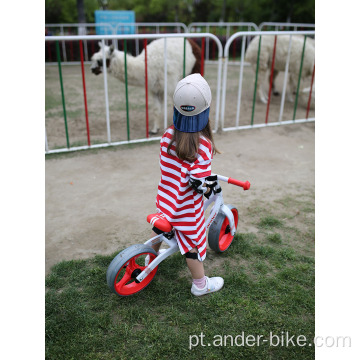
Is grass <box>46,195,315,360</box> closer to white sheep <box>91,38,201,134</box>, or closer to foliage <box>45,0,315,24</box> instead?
white sheep <box>91,38,201,134</box>

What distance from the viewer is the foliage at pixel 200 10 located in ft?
77.3

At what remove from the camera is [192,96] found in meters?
2.04

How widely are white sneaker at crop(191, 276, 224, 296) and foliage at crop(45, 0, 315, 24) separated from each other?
24408mm

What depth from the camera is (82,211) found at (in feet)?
12.1

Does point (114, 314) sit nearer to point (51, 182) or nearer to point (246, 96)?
point (51, 182)

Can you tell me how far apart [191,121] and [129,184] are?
89.5 inches

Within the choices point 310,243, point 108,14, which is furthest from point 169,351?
point 108,14

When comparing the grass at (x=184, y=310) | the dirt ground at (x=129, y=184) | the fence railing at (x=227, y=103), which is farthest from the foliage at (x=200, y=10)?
the grass at (x=184, y=310)

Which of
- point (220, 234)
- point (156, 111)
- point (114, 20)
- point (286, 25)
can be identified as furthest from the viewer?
point (114, 20)

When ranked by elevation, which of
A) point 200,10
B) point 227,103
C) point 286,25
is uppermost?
point 200,10

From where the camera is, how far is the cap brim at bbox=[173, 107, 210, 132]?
213 centimetres

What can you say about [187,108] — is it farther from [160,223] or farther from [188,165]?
[160,223]

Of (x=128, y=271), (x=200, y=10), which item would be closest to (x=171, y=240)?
(x=128, y=271)

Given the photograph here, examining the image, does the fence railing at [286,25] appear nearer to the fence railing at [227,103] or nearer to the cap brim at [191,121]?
the fence railing at [227,103]
